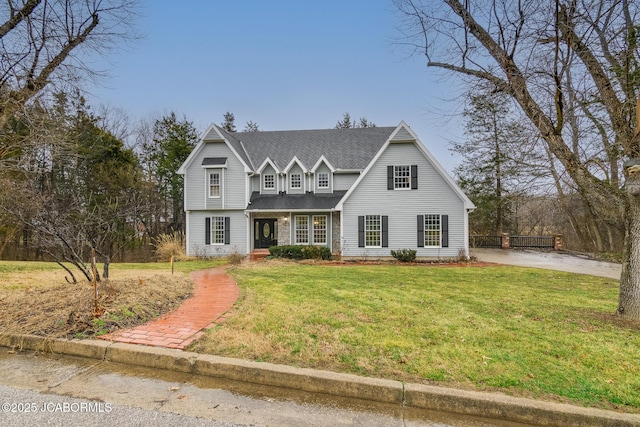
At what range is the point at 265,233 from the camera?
19.7 meters

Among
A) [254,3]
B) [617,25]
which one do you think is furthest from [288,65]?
[617,25]

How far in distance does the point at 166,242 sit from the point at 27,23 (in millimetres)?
14328

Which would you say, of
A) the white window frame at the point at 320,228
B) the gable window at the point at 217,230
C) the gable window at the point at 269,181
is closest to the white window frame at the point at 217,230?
the gable window at the point at 217,230

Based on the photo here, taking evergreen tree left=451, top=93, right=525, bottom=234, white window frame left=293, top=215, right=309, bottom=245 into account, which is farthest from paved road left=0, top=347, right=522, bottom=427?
evergreen tree left=451, top=93, right=525, bottom=234

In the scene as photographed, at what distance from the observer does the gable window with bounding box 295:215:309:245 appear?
61.8ft

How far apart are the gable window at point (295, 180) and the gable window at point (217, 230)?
14.8 ft

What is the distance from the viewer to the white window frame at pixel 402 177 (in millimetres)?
16438

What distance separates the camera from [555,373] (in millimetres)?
3312

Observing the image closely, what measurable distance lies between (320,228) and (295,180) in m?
3.51

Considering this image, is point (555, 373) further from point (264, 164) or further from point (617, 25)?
point (264, 164)

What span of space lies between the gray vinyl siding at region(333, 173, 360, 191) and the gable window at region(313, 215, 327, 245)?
2.15 m

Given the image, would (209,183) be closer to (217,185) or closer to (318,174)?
(217,185)

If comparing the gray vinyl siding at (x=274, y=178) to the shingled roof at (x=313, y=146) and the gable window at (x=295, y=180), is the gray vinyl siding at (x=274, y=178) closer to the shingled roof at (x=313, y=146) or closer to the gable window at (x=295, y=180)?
the shingled roof at (x=313, y=146)

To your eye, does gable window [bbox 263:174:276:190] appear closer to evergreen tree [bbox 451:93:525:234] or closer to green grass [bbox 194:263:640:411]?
green grass [bbox 194:263:640:411]
